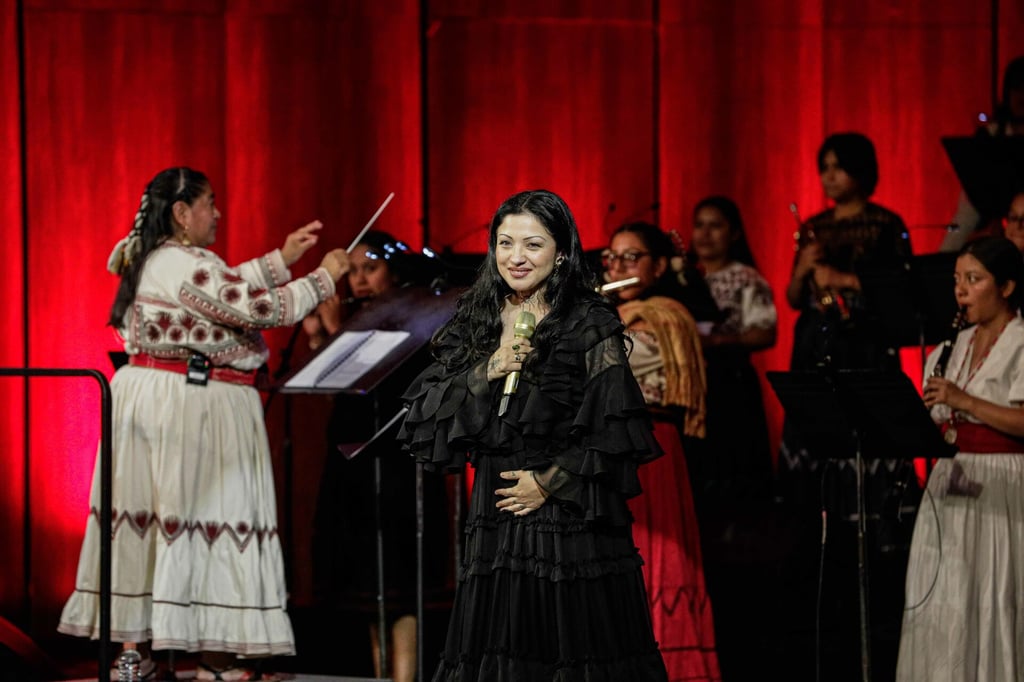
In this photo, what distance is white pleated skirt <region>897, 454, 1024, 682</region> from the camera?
4.23 metres

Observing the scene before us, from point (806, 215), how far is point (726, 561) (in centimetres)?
226

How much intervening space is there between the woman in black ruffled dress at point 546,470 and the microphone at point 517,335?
0.07 feet

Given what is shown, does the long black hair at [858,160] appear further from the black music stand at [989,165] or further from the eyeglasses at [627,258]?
the eyeglasses at [627,258]

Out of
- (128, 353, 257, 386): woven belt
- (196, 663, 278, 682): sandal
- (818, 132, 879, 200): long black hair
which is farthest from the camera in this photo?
(818, 132, 879, 200): long black hair

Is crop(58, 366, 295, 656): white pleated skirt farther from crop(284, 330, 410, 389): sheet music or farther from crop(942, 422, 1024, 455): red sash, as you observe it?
crop(942, 422, 1024, 455): red sash

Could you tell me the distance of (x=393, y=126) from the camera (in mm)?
6770

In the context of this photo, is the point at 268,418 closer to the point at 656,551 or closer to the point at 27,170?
the point at 27,170

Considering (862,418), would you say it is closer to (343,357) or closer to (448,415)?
(448,415)

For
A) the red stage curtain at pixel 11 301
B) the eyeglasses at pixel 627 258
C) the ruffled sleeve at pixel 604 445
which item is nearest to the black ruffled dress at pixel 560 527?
the ruffled sleeve at pixel 604 445

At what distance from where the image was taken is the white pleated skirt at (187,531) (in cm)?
456

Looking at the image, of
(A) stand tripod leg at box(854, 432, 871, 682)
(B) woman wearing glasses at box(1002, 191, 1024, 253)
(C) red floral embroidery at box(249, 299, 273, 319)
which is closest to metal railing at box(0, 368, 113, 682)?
(C) red floral embroidery at box(249, 299, 273, 319)

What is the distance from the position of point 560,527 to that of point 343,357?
4.71ft

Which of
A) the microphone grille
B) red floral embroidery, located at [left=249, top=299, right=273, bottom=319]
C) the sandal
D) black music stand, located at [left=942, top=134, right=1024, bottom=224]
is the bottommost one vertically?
the sandal

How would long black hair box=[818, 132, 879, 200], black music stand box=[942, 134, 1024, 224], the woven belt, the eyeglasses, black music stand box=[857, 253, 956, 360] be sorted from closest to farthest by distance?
the woven belt, black music stand box=[857, 253, 956, 360], the eyeglasses, black music stand box=[942, 134, 1024, 224], long black hair box=[818, 132, 879, 200]
